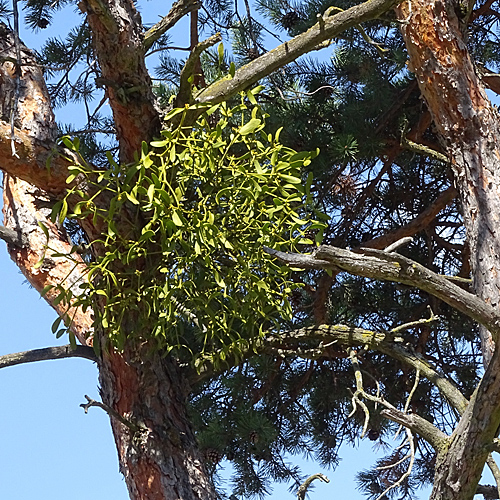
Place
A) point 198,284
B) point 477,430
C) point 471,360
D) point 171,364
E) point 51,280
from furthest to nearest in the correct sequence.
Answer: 1. point 471,360
2. point 51,280
3. point 171,364
4. point 198,284
5. point 477,430

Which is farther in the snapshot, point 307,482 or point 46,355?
point 46,355

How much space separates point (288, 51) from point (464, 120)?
101 centimetres

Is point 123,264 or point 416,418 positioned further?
point 123,264

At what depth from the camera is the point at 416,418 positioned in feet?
5.87

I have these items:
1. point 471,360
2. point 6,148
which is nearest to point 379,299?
point 471,360

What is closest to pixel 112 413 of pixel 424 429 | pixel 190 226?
pixel 190 226

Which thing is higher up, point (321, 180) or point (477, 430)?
point (321, 180)

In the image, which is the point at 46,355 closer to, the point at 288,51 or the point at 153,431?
the point at 153,431

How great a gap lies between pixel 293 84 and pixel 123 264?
160 centimetres

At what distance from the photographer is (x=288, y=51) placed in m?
1.87

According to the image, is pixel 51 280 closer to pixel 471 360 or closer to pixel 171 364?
pixel 171 364

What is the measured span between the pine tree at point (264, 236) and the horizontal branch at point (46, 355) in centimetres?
2

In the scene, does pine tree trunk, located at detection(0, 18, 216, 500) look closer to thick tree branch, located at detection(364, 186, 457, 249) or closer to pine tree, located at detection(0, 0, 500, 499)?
pine tree, located at detection(0, 0, 500, 499)

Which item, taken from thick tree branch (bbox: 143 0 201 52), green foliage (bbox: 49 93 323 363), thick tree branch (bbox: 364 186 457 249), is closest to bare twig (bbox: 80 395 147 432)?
green foliage (bbox: 49 93 323 363)
